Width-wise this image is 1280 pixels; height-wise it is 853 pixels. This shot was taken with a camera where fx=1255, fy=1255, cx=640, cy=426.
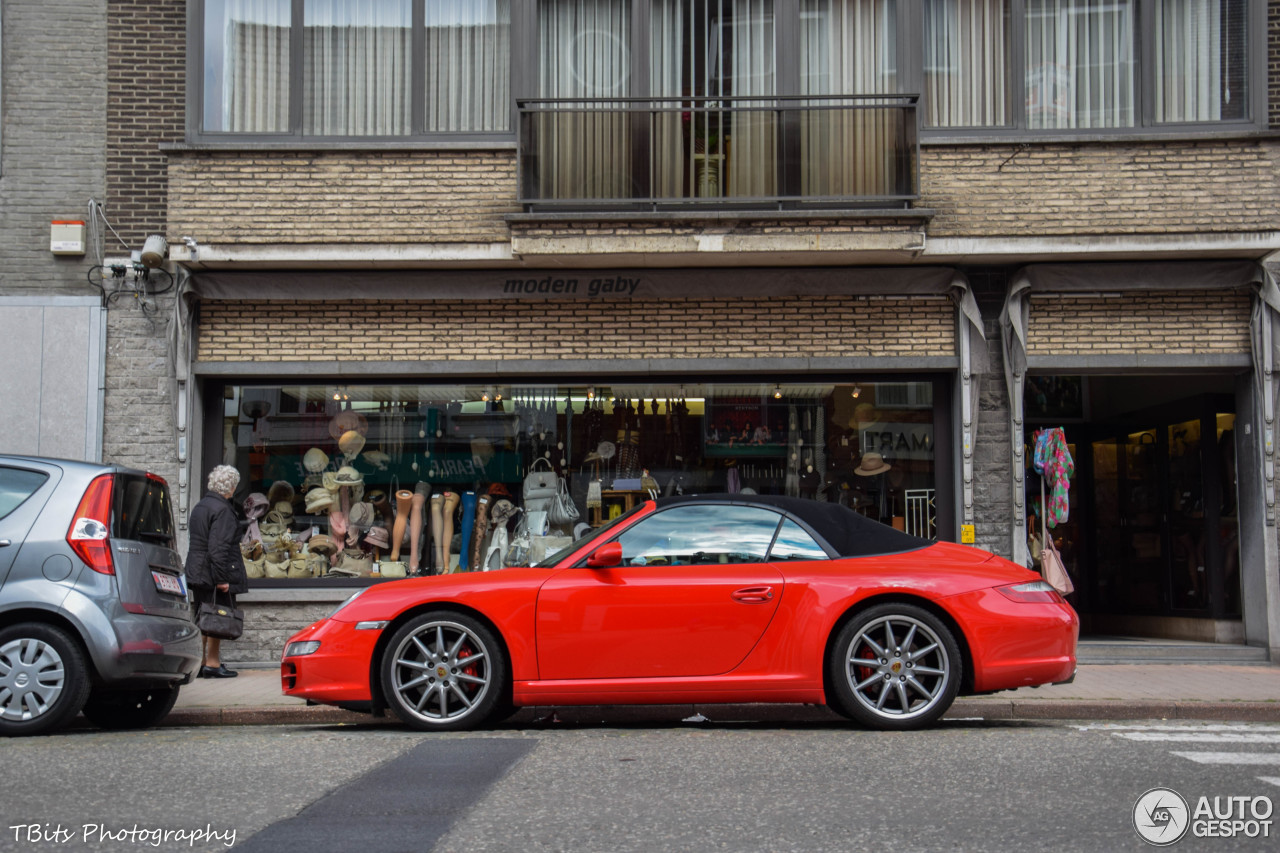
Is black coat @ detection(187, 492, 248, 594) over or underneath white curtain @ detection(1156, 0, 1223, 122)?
underneath

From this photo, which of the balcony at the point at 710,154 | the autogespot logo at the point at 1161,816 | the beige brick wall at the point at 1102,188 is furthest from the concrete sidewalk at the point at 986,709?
the balcony at the point at 710,154

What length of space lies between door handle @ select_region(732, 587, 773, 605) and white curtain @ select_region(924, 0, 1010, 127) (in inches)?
277

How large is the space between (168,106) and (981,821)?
35.9 ft

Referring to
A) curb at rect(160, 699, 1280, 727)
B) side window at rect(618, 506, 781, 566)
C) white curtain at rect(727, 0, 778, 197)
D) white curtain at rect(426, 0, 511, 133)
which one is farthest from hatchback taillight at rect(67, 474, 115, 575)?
white curtain at rect(727, 0, 778, 197)

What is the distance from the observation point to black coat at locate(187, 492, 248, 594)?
33.8 ft

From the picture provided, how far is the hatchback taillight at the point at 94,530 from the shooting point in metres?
7.46

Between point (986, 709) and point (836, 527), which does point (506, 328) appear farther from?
point (986, 709)

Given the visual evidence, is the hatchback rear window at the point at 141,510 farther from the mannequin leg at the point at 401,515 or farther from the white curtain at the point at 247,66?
the white curtain at the point at 247,66

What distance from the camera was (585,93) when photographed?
12.8m

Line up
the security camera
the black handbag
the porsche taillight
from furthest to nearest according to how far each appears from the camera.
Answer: the security camera < the black handbag < the porsche taillight

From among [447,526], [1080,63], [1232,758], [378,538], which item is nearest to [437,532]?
[447,526]

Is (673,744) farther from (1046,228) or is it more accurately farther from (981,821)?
(1046,228)

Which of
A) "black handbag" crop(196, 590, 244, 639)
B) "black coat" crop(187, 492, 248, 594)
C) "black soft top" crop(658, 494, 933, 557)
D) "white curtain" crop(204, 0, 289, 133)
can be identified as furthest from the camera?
"white curtain" crop(204, 0, 289, 133)

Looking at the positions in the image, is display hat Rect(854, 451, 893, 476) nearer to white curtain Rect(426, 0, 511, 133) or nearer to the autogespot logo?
white curtain Rect(426, 0, 511, 133)
